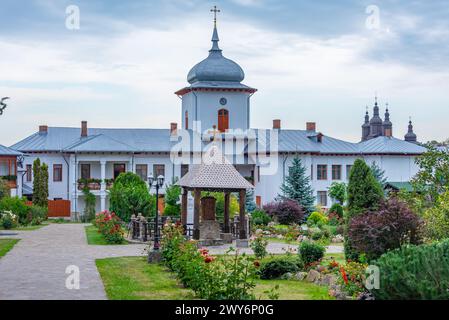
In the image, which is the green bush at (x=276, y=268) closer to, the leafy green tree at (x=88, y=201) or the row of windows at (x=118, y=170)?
the leafy green tree at (x=88, y=201)

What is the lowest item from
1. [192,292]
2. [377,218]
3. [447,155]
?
[192,292]

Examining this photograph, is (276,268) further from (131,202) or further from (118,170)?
(118,170)

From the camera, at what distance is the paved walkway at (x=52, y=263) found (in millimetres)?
14706

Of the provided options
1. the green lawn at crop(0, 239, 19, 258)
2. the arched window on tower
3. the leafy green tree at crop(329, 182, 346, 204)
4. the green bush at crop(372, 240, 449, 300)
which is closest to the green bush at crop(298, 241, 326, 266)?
the green bush at crop(372, 240, 449, 300)

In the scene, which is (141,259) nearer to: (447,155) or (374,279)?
(374,279)

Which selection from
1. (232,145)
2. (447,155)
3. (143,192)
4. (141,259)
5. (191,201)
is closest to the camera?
(141,259)

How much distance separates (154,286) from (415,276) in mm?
5807

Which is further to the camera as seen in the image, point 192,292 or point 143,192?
point 143,192

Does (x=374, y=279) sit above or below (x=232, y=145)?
below

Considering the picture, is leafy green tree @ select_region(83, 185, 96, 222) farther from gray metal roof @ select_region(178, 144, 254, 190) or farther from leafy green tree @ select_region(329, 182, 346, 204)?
gray metal roof @ select_region(178, 144, 254, 190)

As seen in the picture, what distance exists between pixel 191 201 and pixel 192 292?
17123mm

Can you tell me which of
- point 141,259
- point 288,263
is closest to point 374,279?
point 288,263
